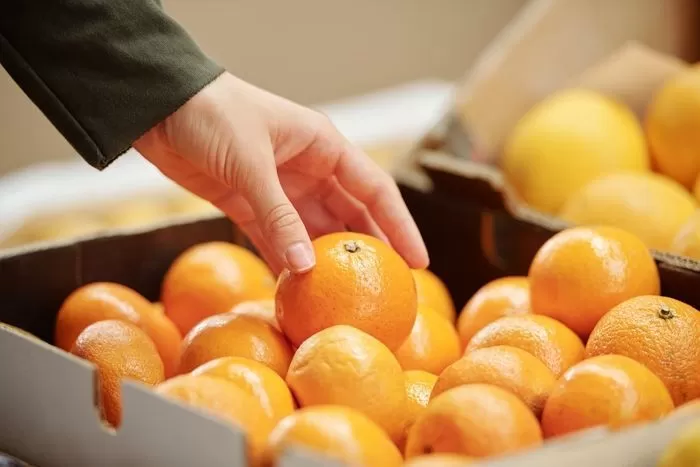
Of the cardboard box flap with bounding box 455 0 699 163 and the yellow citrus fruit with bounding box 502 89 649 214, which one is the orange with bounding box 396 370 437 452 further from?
the cardboard box flap with bounding box 455 0 699 163

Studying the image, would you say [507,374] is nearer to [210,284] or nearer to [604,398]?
[604,398]

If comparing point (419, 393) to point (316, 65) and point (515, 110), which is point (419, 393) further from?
point (316, 65)

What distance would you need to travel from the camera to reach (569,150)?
1298 mm

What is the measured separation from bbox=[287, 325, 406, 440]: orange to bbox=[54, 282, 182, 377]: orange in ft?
0.81

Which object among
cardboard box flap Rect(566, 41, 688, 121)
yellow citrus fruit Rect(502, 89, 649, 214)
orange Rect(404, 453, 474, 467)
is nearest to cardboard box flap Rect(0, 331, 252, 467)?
orange Rect(404, 453, 474, 467)

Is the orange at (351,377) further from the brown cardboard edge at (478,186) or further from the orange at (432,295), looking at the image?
the brown cardboard edge at (478,186)

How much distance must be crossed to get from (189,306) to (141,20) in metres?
0.32

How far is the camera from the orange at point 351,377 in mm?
725

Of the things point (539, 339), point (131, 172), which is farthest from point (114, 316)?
point (131, 172)

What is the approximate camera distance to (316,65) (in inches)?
107

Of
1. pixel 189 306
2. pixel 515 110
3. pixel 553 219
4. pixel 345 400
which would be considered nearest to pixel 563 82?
pixel 515 110

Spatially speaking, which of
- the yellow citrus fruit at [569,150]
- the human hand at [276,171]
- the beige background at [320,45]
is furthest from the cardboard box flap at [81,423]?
the beige background at [320,45]

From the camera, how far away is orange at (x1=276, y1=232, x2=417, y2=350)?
823mm

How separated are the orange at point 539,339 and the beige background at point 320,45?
1808 mm
